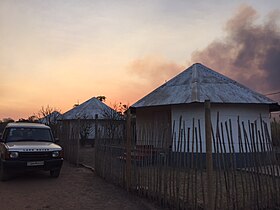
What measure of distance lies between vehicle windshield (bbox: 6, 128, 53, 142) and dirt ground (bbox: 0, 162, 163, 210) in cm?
145

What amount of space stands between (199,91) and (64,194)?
8340 millimetres

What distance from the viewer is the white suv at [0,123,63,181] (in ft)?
31.7

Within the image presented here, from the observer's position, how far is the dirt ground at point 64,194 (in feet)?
23.7

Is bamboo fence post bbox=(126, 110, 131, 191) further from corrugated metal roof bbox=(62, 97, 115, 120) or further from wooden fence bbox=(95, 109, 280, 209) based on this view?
corrugated metal roof bbox=(62, 97, 115, 120)

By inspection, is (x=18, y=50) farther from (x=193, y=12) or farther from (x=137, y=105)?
(x=193, y=12)

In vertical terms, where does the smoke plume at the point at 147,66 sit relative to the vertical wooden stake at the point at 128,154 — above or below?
above

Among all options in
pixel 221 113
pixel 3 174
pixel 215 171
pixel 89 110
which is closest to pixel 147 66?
pixel 221 113

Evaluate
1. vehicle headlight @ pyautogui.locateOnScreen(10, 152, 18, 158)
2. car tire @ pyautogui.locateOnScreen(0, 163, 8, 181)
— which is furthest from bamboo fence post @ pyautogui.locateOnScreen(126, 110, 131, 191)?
car tire @ pyautogui.locateOnScreen(0, 163, 8, 181)

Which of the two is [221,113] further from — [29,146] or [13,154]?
[13,154]

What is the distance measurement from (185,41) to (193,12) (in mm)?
1971

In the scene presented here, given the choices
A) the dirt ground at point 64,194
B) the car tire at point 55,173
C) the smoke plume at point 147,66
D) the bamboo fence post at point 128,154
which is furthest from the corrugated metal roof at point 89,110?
the bamboo fence post at point 128,154

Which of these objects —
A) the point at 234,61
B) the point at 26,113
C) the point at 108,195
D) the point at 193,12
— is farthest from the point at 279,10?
the point at 26,113

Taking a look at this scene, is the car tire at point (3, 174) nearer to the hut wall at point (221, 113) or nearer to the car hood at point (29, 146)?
the car hood at point (29, 146)

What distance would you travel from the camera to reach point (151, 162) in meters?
7.40
